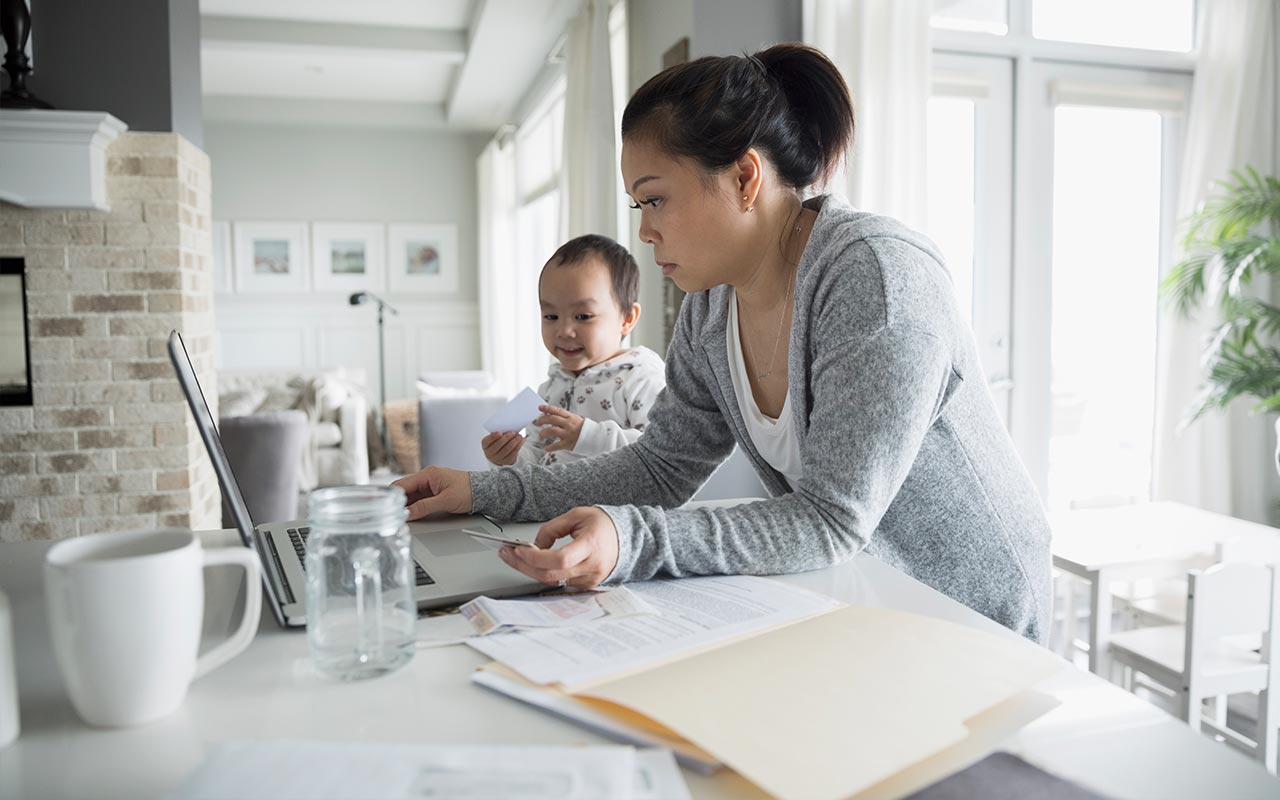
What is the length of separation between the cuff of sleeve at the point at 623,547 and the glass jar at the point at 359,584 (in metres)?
0.20

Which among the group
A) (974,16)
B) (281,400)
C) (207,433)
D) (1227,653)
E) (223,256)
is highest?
(974,16)

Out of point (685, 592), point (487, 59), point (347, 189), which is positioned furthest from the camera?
point (347, 189)

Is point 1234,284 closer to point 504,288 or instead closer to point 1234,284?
point 1234,284

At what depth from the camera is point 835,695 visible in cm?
58

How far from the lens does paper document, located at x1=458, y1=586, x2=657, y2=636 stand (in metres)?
0.73

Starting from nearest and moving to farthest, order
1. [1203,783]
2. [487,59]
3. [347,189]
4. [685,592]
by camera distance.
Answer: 1. [1203,783]
2. [685,592]
3. [487,59]
4. [347,189]

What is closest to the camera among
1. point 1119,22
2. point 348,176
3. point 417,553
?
point 417,553

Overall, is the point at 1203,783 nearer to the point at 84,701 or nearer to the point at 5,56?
the point at 84,701

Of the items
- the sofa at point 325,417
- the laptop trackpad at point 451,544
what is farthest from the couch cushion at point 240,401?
the laptop trackpad at point 451,544

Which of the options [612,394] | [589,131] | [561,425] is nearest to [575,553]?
[561,425]

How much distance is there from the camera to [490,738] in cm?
56

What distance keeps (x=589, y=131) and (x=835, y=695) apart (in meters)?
3.46

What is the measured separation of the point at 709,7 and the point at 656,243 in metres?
2.04

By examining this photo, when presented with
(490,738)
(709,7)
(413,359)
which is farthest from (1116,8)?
(413,359)
